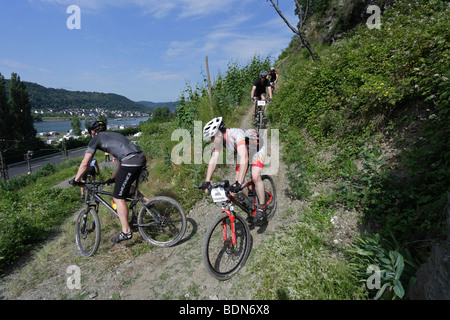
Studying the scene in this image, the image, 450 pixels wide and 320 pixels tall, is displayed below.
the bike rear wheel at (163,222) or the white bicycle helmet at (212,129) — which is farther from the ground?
the white bicycle helmet at (212,129)

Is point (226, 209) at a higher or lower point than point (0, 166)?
higher

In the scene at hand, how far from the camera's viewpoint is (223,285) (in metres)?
3.10

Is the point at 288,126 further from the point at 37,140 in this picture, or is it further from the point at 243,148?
the point at 37,140

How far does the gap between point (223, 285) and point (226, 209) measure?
1.17 m

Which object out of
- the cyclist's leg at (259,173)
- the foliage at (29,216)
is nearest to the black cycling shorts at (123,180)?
the cyclist's leg at (259,173)

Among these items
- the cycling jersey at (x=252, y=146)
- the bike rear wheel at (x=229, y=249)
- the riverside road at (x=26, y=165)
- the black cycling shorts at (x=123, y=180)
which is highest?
the cycling jersey at (x=252, y=146)

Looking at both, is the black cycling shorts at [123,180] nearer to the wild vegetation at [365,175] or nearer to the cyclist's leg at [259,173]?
the wild vegetation at [365,175]

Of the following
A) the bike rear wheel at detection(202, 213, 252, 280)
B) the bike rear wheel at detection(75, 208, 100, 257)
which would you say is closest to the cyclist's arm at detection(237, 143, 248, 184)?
the bike rear wheel at detection(202, 213, 252, 280)

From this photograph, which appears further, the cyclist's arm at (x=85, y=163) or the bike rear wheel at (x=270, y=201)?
the bike rear wheel at (x=270, y=201)

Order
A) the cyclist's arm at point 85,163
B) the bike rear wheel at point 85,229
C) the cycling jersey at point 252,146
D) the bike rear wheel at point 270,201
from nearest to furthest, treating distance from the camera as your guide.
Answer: the cycling jersey at point 252,146
the cyclist's arm at point 85,163
the bike rear wheel at point 85,229
the bike rear wheel at point 270,201

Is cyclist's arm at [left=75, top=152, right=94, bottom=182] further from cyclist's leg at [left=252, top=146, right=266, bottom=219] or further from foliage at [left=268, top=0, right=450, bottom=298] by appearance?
foliage at [left=268, top=0, right=450, bottom=298]

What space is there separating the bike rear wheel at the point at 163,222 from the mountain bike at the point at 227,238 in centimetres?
96

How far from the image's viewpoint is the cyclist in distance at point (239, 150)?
11.0ft
